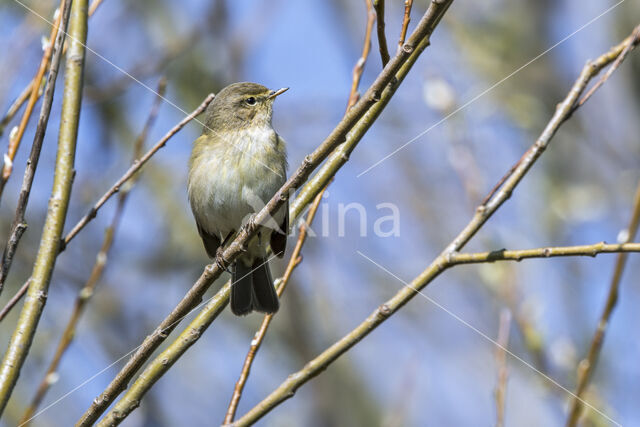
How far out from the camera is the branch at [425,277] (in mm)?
2344

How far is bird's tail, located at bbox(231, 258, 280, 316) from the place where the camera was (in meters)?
4.38

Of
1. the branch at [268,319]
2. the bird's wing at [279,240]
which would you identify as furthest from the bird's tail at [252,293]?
the branch at [268,319]

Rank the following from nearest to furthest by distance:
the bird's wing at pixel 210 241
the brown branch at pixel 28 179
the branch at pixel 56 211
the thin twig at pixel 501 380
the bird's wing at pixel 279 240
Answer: the branch at pixel 56 211 < the brown branch at pixel 28 179 < the thin twig at pixel 501 380 < the bird's wing at pixel 279 240 < the bird's wing at pixel 210 241

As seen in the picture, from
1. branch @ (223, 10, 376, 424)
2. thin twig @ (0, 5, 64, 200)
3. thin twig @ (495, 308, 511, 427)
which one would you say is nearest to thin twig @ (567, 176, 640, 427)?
thin twig @ (495, 308, 511, 427)

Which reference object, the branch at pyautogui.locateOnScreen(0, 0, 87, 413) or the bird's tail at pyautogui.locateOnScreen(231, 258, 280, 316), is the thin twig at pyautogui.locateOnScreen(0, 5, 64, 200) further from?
the bird's tail at pyautogui.locateOnScreen(231, 258, 280, 316)

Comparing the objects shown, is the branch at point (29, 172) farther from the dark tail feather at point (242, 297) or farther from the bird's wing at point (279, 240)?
the bird's wing at point (279, 240)

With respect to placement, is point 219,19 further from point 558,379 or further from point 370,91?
point 370,91

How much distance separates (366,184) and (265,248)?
450 cm

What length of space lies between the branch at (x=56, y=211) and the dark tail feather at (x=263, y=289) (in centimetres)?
198

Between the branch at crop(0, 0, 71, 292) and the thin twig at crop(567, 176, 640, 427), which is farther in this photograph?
the thin twig at crop(567, 176, 640, 427)

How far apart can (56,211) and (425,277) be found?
1.20 metres

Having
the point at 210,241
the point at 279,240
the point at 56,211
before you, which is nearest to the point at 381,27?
the point at 56,211

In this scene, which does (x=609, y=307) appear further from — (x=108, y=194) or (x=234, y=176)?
(x=234, y=176)

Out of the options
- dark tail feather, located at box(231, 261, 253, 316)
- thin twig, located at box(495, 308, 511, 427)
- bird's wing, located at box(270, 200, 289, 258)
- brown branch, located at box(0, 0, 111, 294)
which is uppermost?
bird's wing, located at box(270, 200, 289, 258)
